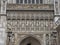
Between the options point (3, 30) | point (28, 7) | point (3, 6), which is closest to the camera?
point (3, 30)

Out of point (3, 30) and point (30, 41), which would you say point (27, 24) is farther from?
point (3, 30)

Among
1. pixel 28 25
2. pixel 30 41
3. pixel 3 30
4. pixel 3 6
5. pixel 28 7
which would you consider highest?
pixel 3 6

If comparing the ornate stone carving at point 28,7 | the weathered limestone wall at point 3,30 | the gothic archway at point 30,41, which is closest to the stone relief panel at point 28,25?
the weathered limestone wall at point 3,30

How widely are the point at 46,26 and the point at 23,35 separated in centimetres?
203

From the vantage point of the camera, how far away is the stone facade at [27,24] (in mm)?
16312

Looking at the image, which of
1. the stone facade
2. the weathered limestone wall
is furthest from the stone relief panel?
the weathered limestone wall

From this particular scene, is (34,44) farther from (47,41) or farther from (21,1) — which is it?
(21,1)

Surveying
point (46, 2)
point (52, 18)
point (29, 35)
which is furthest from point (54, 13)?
point (29, 35)

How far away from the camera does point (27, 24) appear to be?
1662 cm

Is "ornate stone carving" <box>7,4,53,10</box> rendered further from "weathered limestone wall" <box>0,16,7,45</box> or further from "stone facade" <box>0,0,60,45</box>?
"weathered limestone wall" <box>0,16,7,45</box>

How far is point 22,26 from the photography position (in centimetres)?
1664

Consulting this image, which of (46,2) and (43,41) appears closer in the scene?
(43,41)

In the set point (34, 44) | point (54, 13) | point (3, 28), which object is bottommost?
point (34, 44)

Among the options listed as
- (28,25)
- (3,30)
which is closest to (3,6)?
(3,30)
